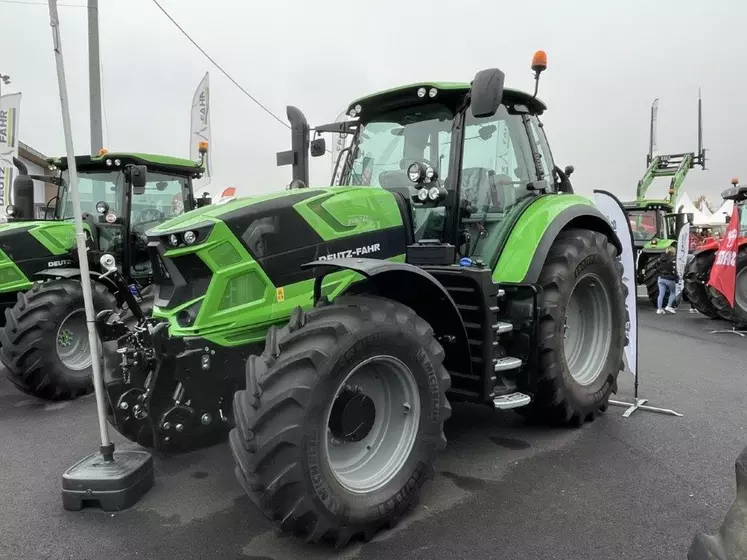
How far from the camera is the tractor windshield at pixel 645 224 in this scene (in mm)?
13578

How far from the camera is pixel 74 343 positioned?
5688mm

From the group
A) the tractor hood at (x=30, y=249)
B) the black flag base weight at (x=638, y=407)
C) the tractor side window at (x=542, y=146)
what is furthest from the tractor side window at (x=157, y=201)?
the black flag base weight at (x=638, y=407)

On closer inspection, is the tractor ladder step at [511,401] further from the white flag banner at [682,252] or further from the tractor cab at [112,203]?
the white flag banner at [682,252]

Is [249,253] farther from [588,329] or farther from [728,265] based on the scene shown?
[728,265]

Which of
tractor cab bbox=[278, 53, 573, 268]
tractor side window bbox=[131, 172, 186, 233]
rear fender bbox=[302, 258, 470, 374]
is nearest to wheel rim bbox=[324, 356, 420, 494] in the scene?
rear fender bbox=[302, 258, 470, 374]

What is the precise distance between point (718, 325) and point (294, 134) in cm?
901

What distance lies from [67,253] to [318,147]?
344cm

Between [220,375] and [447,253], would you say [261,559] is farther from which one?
[447,253]

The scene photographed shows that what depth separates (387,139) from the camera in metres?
4.15

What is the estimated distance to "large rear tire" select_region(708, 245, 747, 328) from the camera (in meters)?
9.27

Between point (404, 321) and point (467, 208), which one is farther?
point (467, 208)

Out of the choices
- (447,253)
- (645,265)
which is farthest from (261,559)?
(645,265)

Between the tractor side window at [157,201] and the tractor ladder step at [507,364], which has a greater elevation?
the tractor side window at [157,201]

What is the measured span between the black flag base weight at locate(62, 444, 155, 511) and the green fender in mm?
2521
